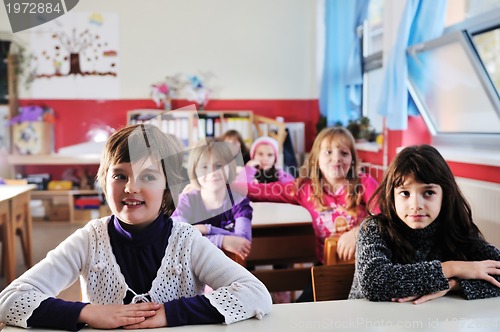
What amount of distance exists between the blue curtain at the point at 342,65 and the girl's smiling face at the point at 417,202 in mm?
3729

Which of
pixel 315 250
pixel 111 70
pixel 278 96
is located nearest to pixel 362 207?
pixel 315 250

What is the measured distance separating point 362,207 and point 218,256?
1346 millimetres

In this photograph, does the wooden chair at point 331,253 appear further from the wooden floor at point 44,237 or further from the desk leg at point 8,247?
the wooden floor at point 44,237

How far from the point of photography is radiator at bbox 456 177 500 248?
2.33 m

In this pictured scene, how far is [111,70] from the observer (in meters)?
5.90

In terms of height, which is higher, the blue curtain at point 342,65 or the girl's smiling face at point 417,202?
the blue curtain at point 342,65

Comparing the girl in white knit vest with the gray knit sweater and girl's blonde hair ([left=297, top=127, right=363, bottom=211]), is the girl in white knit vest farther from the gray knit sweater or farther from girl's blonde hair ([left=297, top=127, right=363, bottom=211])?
girl's blonde hair ([left=297, top=127, right=363, bottom=211])

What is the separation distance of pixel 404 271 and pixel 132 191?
27.2 inches

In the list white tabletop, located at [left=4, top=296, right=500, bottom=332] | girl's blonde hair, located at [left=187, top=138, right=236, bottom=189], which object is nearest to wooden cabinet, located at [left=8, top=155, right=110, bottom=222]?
girl's blonde hair, located at [left=187, top=138, right=236, bottom=189]

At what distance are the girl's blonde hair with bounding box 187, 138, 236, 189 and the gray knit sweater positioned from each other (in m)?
0.60

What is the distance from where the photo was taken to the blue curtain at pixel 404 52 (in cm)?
321

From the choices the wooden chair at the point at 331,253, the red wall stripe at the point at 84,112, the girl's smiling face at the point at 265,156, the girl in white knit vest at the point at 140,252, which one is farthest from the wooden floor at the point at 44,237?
the girl in white knit vest at the point at 140,252

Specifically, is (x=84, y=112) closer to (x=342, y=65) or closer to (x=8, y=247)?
(x=8, y=247)

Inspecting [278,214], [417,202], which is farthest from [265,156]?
[417,202]
